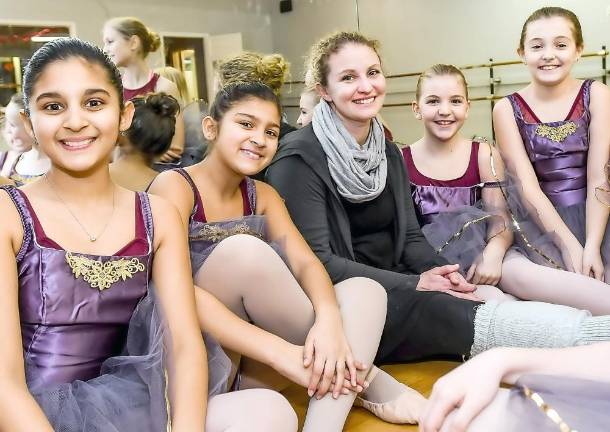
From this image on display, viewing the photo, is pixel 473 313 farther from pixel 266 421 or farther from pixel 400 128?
pixel 400 128

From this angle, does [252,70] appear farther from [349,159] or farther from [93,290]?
[93,290]

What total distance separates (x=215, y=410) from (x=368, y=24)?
6057 mm

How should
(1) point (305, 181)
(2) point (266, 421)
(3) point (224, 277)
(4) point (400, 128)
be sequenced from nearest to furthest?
(2) point (266, 421) < (3) point (224, 277) < (1) point (305, 181) < (4) point (400, 128)

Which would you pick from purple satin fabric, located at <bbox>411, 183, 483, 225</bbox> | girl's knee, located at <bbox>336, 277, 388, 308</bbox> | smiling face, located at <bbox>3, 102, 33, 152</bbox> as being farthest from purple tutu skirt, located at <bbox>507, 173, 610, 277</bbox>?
smiling face, located at <bbox>3, 102, 33, 152</bbox>

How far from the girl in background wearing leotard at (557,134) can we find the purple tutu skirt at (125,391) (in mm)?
1431

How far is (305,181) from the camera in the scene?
6.07 feet

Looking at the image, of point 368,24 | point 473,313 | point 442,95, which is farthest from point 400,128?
point 473,313

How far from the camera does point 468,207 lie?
2.18m

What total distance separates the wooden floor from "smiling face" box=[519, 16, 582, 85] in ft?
3.63

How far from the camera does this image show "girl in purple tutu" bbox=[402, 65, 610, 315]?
193 cm

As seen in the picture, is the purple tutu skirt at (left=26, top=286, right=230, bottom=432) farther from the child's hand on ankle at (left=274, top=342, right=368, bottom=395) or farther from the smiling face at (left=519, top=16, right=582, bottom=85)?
the smiling face at (left=519, top=16, right=582, bottom=85)

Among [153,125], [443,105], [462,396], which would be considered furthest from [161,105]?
[462,396]

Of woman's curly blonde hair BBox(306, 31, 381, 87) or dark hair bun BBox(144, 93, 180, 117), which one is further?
dark hair bun BBox(144, 93, 180, 117)

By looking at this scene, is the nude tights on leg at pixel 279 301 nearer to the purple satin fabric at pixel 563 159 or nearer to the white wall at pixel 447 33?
the purple satin fabric at pixel 563 159
